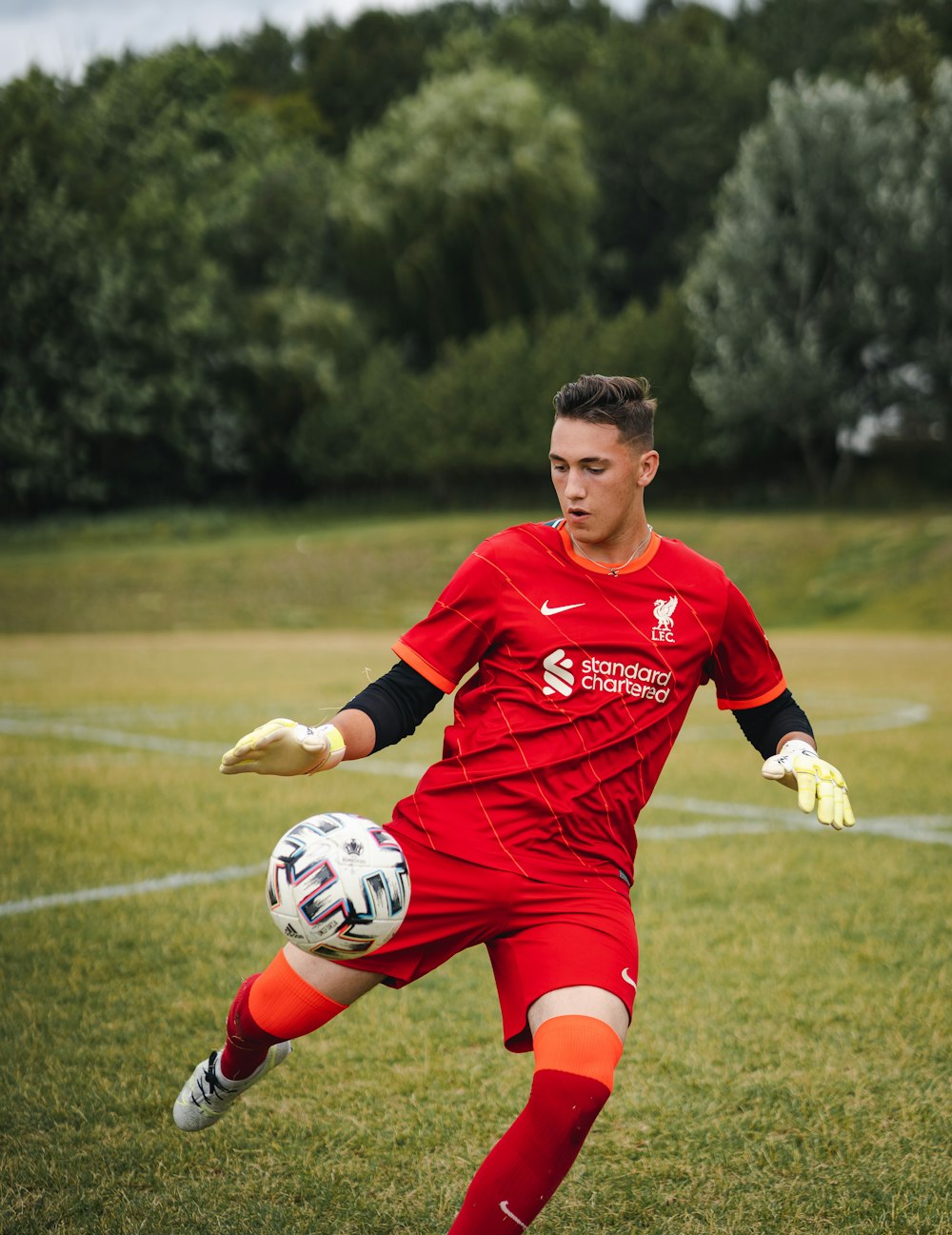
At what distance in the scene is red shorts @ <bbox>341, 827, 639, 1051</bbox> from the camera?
2949 mm

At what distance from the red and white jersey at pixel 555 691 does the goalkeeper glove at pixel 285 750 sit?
0.31 meters

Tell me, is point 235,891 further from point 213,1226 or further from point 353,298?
point 353,298

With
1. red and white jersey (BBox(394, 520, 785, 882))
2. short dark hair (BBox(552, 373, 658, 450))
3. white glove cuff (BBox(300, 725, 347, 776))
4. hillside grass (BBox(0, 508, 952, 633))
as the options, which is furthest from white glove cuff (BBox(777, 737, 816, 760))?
hillside grass (BBox(0, 508, 952, 633))

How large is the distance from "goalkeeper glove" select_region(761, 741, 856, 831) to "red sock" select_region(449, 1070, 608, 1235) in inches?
34.1

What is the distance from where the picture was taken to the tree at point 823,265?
3606 centimetres

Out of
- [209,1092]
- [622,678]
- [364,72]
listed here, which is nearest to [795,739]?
[622,678]

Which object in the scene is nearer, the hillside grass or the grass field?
the grass field

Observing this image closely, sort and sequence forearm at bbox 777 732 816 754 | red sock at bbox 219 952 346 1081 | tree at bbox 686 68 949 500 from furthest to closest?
tree at bbox 686 68 949 500 < forearm at bbox 777 732 816 754 < red sock at bbox 219 952 346 1081

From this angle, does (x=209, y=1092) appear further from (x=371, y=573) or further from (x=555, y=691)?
(x=371, y=573)

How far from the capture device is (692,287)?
39.7 metres

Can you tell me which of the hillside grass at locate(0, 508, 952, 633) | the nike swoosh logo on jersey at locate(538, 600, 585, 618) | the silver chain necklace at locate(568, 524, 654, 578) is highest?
the silver chain necklace at locate(568, 524, 654, 578)

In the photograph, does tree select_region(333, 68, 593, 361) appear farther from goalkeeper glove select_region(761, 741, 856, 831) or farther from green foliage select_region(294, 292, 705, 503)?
goalkeeper glove select_region(761, 741, 856, 831)

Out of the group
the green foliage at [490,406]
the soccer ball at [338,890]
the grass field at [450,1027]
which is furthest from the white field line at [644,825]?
the green foliage at [490,406]

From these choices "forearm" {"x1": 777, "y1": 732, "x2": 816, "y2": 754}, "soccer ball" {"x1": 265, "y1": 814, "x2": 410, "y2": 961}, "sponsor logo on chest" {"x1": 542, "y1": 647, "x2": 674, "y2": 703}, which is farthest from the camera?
Result: "forearm" {"x1": 777, "y1": 732, "x2": 816, "y2": 754}
